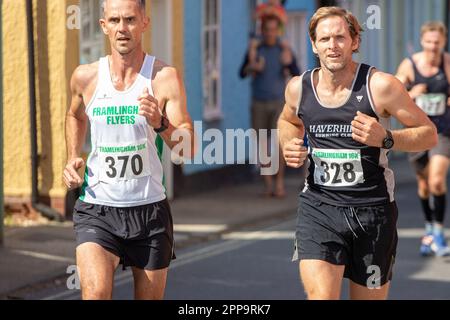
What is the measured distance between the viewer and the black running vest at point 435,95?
1141 centimetres

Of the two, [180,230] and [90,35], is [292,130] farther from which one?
[90,35]

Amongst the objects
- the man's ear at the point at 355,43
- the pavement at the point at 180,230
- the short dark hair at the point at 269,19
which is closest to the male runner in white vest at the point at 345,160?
the man's ear at the point at 355,43

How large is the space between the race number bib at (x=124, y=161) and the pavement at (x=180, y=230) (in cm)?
112

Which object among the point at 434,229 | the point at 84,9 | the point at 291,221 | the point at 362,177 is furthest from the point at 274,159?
the point at 362,177

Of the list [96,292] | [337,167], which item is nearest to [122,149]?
[96,292]

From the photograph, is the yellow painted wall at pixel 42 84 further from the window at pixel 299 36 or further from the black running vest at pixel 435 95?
the window at pixel 299 36

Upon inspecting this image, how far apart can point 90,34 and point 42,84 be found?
2.89 ft

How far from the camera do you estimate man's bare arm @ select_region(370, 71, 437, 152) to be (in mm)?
6613

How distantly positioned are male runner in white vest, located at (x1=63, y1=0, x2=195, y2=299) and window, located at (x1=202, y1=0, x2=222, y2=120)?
9964 millimetres

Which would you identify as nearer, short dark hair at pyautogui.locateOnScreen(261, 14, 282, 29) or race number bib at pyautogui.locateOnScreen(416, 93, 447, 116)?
race number bib at pyautogui.locateOnScreen(416, 93, 447, 116)

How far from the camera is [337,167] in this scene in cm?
668

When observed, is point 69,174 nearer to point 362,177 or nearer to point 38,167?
point 362,177

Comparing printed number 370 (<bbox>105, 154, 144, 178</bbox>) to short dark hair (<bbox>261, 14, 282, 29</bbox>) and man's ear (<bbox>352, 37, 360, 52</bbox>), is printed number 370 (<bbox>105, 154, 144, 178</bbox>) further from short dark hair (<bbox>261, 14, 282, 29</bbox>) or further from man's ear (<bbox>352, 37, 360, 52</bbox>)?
short dark hair (<bbox>261, 14, 282, 29</bbox>)

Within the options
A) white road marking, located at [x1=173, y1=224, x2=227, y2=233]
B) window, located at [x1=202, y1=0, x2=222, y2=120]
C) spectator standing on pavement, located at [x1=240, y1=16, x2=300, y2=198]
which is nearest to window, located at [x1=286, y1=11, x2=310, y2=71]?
window, located at [x1=202, y1=0, x2=222, y2=120]
